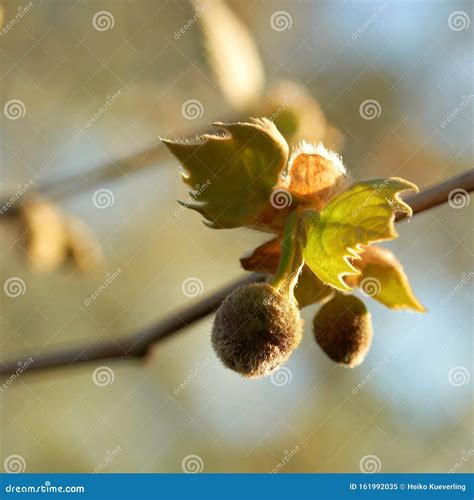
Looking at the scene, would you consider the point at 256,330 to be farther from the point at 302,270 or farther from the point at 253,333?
the point at 302,270

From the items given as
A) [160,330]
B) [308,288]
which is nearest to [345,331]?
[308,288]

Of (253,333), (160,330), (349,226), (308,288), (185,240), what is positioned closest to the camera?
(253,333)

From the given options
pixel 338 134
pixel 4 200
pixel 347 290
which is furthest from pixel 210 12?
pixel 347 290

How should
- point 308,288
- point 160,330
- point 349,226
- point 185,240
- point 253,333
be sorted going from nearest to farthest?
point 253,333
point 349,226
point 308,288
point 160,330
point 185,240

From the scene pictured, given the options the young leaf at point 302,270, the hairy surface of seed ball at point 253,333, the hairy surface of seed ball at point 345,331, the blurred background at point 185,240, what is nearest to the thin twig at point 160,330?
the young leaf at point 302,270

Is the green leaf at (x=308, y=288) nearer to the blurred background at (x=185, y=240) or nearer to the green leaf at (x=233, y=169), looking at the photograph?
the green leaf at (x=233, y=169)

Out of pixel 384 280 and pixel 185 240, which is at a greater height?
pixel 384 280

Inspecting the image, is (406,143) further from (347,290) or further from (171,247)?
(347,290)
